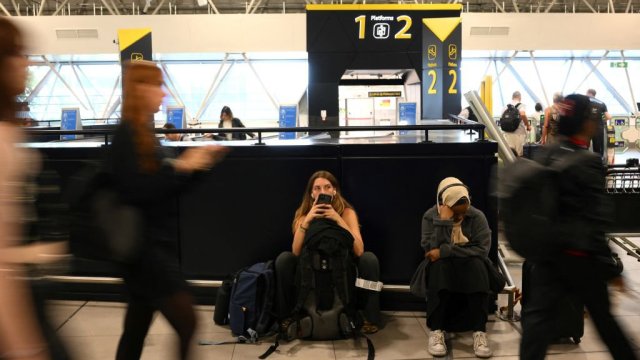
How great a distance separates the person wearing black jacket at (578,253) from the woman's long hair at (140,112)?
1743 mm

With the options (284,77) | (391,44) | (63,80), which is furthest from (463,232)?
(63,80)

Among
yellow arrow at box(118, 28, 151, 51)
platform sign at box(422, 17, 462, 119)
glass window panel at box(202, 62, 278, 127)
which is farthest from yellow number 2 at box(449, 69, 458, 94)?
glass window panel at box(202, 62, 278, 127)

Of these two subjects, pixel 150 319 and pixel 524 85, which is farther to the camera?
pixel 524 85

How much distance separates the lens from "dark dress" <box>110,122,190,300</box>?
2.31m

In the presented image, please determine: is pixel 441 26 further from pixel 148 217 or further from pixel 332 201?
pixel 148 217

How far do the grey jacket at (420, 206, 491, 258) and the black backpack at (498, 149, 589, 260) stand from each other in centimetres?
147

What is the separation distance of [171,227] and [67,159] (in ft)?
10.4

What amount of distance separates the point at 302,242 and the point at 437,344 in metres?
1.21

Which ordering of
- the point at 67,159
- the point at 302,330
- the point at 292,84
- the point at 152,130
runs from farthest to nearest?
the point at 292,84 → the point at 67,159 → the point at 302,330 → the point at 152,130

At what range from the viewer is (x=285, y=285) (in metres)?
4.25

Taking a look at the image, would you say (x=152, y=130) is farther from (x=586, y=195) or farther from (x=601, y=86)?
(x=601, y=86)

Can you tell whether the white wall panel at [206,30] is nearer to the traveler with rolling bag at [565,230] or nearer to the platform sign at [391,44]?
the platform sign at [391,44]

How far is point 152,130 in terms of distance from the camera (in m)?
2.45

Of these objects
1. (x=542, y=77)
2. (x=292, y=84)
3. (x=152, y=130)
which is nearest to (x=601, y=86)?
(x=542, y=77)
